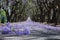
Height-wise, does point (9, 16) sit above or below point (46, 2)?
below

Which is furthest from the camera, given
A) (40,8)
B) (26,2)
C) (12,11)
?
(40,8)

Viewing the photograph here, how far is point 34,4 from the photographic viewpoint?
1181 centimetres

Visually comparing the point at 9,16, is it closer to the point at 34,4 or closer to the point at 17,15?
the point at 17,15

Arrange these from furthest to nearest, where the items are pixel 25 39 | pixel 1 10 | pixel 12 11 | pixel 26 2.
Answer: pixel 26 2 < pixel 12 11 < pixel 1 10 < pixel 25 39

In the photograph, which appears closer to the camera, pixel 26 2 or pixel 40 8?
pixel 26 2

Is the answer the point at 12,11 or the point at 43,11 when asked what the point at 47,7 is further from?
the point at 12,11

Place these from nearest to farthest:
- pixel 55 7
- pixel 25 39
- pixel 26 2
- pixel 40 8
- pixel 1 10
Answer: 1. pixel 25 39
2. pixel 1 10
3. pixel 55 7
4. pixel 26 2
5. pixel 40 8

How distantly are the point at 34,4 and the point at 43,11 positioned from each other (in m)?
0.99

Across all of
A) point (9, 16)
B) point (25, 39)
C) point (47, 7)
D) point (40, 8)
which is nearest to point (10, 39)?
point (25, 39)

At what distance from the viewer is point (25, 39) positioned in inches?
175

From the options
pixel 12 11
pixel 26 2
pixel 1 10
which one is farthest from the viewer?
pixel 26 2

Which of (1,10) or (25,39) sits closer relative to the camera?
(25,39)

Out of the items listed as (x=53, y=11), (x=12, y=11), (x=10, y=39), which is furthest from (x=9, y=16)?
(x=10, y=39)

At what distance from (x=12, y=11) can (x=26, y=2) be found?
1.27m
